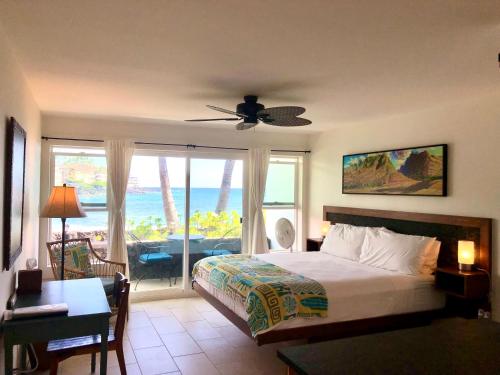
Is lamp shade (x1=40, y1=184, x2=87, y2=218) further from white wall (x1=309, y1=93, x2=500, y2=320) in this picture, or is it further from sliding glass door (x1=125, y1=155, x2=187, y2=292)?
white wall (x1=309, y1=93, x2=500, y2=320)

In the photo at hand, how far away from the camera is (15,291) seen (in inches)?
112

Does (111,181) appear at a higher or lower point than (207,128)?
lower

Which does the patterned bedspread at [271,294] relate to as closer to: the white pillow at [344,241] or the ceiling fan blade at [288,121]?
the white pillow at [344,241]

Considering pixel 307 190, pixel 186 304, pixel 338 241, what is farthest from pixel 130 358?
pixel 307 190

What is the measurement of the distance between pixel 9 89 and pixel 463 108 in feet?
12.8

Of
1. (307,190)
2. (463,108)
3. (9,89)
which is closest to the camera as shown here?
(9,89)

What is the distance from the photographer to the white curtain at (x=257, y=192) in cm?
579

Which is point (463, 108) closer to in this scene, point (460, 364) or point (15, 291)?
point (460, 364)

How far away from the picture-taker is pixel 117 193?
197 inches

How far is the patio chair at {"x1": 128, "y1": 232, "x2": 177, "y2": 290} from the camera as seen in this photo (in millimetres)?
5371

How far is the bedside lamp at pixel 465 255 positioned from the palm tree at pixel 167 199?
357cm

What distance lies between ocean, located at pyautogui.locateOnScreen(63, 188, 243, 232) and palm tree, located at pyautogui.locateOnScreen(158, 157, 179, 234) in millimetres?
50

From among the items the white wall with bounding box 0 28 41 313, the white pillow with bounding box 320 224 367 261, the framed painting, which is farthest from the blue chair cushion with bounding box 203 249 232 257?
the framed painting

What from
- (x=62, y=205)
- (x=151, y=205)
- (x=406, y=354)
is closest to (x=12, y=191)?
(x=62, y=205)
